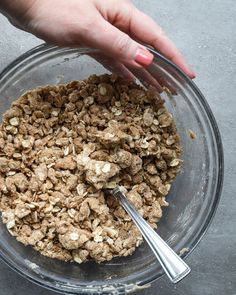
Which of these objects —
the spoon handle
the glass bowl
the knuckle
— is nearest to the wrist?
the glass bowl

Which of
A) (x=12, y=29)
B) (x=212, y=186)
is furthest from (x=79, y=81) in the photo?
(x=212, y=186)

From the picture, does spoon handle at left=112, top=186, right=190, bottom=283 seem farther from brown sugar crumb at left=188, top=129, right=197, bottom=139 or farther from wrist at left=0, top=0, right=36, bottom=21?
wrist at left=0, top=0, right=36, bottom=21

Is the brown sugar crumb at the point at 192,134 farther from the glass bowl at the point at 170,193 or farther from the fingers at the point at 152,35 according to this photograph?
the fingers at the point at 152,35

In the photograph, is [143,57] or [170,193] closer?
[143,57]

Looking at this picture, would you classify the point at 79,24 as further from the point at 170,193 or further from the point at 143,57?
the point at 170,193

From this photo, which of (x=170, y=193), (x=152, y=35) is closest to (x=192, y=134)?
(x=170, y=193)

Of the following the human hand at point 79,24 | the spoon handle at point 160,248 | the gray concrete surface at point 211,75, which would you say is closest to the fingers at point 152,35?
the human hand at point 79,24

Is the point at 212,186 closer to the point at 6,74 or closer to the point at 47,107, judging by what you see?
the point at 47,107
